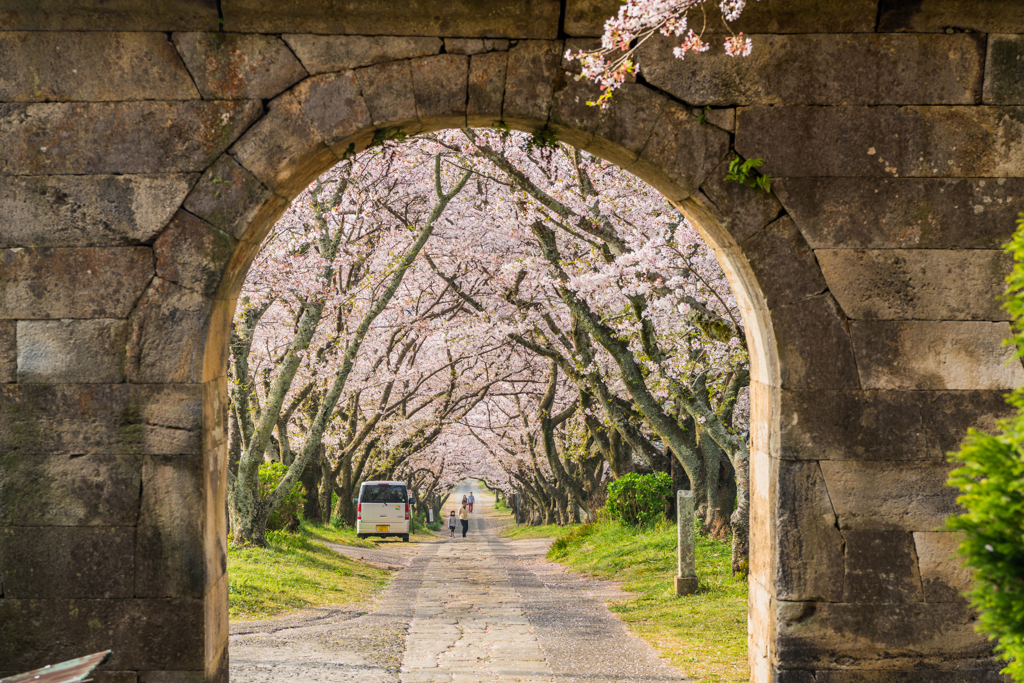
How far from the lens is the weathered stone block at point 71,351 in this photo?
13.3 ft

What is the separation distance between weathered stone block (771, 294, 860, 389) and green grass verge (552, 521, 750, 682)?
2809 millimetres

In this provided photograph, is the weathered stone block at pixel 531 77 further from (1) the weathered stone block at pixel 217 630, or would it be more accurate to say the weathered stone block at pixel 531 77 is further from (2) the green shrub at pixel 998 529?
(1) the weathered stone block at pixel 217 630

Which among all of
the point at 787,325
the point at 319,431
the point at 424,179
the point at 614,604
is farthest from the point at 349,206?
the point at 787,325

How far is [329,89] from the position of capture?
4.07m

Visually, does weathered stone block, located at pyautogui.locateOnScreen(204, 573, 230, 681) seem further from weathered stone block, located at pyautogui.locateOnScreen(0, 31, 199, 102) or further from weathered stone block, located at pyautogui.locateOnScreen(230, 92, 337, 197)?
weathered stone block, located at pyautogui.locateOnScreen(0, 31, 199, 102)

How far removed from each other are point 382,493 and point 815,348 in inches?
656

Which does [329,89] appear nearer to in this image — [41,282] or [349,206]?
[41,282]

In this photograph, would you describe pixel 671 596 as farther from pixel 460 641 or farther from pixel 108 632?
pixel 108 632

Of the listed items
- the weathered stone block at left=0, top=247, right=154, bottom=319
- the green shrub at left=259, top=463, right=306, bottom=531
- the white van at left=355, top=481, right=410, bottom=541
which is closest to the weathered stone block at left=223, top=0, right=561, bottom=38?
the weathered stone block at left=0, top=247, right=154, bottom=319

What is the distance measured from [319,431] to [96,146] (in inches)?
311

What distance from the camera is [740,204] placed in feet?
13.4

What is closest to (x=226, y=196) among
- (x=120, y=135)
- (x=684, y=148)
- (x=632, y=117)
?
(x=120, y=135)

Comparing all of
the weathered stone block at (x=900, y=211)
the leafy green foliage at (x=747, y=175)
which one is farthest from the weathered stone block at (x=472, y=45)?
the weathered stone block at (x=900, y=211)

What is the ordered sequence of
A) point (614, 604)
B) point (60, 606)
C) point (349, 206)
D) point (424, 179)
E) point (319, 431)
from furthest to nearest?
1. point (424, 179)
2. point (349, 206)
3. point (319, 431)
4. point (614, 604)
5. point (60, 606)
